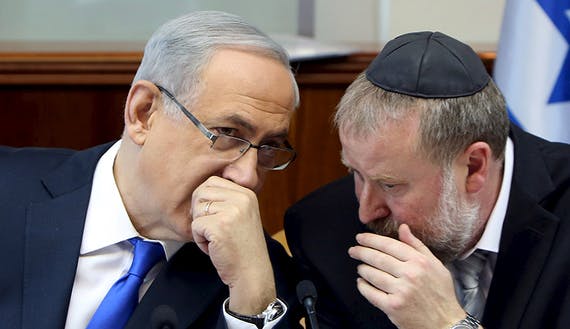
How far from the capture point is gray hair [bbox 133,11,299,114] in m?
2.22

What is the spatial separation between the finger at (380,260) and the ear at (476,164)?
0.25m

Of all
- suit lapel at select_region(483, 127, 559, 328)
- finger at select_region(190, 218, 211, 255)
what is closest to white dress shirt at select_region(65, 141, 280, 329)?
finger at select_region(190, 218, 211, 255)

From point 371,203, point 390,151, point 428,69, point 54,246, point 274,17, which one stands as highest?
point 428,69

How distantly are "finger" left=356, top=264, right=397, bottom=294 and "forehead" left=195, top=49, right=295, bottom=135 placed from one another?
39cm

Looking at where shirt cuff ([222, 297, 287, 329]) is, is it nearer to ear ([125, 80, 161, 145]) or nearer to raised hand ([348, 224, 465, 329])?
raised hand ([348, 224, 465, 329])

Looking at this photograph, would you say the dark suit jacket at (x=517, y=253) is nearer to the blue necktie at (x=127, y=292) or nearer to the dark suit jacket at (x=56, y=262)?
the dark suit jacket at (x=56, y=262)

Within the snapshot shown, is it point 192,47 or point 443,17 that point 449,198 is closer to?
point 192,47

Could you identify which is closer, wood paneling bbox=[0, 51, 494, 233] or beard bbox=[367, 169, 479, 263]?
beard bbox=[367, 169, 479, 263]

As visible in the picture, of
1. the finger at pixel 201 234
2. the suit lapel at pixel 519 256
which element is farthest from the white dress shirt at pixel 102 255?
the suit lapel at pixel 519 256

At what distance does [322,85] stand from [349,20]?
1093 mm

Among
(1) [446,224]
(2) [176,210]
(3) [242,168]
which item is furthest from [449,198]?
(2) [176,210]

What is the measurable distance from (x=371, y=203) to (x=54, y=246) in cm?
72

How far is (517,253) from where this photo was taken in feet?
7.23

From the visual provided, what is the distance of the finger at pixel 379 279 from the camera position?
207cm
